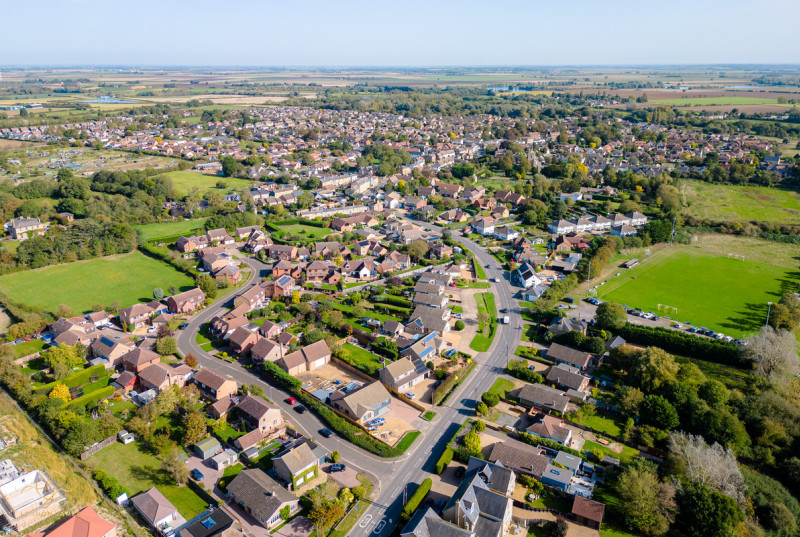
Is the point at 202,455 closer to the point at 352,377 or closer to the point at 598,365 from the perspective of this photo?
the point at 352,377

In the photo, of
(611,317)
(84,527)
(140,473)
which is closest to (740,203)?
(611,317)

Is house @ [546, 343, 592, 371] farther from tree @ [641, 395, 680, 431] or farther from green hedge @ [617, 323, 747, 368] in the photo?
tree @ [641, 395, 680, 431]

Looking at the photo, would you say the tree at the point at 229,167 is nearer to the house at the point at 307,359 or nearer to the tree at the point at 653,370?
the house at the point at 307,359

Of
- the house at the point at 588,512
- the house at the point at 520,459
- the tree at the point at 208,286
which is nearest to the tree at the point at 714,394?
the house at the point at 520,459

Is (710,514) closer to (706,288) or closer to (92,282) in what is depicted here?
(706,288)

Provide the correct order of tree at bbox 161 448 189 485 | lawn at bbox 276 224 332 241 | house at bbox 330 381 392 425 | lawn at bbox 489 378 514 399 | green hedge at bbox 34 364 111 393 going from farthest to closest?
lawn at bbox 276 224 332 241 → lawn at bbox 489 378 514 399 → green hedge at bbox 34 364 111 393 → house at bbox 330 381 392 425 → tree at bbox 161 448 189 485

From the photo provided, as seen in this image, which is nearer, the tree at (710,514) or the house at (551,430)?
the tree at (710,514)

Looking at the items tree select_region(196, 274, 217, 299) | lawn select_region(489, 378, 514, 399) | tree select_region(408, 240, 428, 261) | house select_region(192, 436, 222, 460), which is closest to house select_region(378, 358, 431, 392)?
lawn select_region(489, 378, 514, 399)
